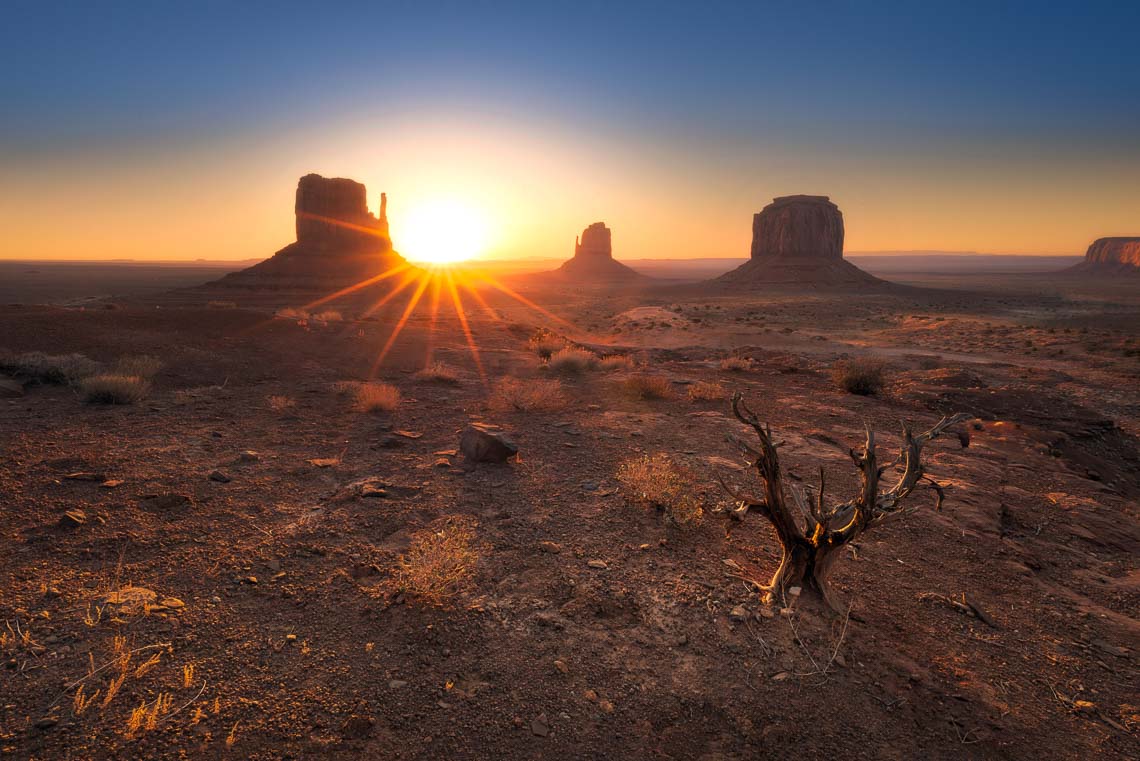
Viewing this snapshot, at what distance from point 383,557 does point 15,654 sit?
236cm

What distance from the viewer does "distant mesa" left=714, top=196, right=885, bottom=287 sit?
7625 centimetres

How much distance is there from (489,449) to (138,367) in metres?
8.24

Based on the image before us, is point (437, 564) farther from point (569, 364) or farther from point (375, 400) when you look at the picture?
point (569, 364)

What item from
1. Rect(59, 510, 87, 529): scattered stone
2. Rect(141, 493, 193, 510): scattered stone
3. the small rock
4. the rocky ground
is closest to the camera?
the rocky ground

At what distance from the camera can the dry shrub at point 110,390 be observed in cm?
844

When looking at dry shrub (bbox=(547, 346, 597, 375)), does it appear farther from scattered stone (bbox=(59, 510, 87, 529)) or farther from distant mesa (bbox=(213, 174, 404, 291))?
distant mesa (bbox=(213, 174, 404, 291))

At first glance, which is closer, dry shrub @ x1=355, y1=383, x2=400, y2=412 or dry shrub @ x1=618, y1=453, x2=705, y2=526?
dry shrub @ x1=618, y1=453, x2=705, y2=526

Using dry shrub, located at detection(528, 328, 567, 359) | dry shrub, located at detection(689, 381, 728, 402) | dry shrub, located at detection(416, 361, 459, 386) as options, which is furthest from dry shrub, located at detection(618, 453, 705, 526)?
dry shrub, located at detection(528, 328, 567, 359)

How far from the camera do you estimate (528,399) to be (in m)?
10.5

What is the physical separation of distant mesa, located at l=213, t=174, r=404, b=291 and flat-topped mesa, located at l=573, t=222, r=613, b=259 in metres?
57.7

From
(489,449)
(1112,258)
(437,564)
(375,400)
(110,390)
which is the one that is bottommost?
(437,564)

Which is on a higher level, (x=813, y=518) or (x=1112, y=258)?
(x=1112, y=258)

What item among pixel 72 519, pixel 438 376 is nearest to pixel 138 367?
pixel 438 376

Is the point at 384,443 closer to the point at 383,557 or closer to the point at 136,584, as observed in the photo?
the point at 383,557
